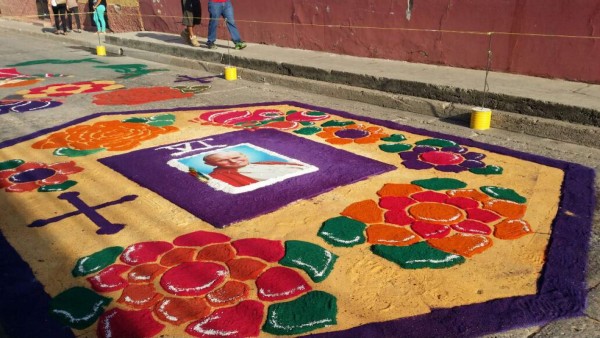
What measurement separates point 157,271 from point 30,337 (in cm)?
65

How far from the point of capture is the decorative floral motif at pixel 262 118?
17.4 ft

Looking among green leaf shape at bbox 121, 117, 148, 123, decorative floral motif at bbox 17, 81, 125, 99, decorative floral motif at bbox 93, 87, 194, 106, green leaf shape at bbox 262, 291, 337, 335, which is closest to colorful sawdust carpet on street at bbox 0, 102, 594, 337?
green leaf shape at bbox 262, 291, 337, 335

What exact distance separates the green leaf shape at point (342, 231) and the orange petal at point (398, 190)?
19.4 inches

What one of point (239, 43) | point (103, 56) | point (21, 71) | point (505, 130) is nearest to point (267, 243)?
point (505, 130)

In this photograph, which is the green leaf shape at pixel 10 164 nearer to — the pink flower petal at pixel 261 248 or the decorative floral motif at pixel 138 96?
the decorative floral motif at pixel 138 96

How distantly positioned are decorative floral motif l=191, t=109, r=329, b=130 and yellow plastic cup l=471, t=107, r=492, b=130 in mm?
1551

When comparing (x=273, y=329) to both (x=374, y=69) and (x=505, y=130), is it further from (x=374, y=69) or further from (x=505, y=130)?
(x=374, y=69)

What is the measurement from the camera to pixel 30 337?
2.10 meters

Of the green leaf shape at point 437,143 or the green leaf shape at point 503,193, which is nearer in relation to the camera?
the green leaf shape at point 503,193

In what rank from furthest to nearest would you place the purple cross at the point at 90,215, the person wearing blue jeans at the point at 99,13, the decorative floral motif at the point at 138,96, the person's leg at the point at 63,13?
1. the person's leg at the point at 63,13
2. the person wearing blue jeans at the point at 99,13
3. the decorative floral motif at the point at 138,96
4. the purple cross at the point at 90,215

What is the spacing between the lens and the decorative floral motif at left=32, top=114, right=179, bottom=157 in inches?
185

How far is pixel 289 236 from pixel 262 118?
9.44 ft

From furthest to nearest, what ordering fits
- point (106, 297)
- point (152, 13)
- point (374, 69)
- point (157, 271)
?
point (152, 13)
point (374, 69)
point (157, 271)
point (106, 297)

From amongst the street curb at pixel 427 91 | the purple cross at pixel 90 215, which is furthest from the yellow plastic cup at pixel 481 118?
the purple cross at pixel 90 215
